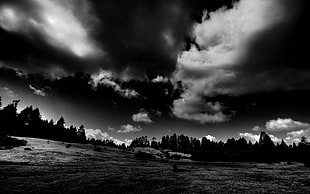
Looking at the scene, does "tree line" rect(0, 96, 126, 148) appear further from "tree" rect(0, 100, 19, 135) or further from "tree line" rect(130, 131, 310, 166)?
"tree line" rect(130, 131, 310, 166)

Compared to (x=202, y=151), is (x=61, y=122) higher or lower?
higher

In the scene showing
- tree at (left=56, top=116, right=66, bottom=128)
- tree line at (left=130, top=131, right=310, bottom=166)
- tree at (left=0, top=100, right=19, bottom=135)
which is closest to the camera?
tree line at (left=130, top=131, right=310, bottom=166)

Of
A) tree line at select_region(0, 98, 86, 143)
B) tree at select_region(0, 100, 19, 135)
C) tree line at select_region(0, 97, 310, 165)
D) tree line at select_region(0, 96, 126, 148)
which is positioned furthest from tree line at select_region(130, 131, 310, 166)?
tree at select_region(0, 100, 19, 135)

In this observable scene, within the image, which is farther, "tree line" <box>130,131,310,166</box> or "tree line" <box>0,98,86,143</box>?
"tree line" <box>0,98,86,143</box>

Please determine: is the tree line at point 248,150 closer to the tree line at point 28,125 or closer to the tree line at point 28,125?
the tree line at point 28,125

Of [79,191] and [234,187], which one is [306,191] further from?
[79,191]

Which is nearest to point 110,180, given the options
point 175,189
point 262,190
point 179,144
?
point 175,189

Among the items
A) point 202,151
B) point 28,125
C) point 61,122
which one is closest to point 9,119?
point 28,125

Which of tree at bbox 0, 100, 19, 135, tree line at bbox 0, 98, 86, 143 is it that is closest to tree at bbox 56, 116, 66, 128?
tree line at bbox 0, 98, 86, 143

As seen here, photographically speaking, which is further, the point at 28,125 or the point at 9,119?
the point at 28,125

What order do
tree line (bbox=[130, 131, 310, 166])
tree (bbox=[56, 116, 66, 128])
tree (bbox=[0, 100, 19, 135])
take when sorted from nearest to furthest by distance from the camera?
tree line (bbox=[130, 131, 310, 166])
tree (bbox=[0, 100, 19, 135])
tree (bbox=[56, 116, 66, 128])

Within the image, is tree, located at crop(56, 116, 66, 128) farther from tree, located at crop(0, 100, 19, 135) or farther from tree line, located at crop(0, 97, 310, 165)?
tree, located at crop(0, 100, 19, 135)

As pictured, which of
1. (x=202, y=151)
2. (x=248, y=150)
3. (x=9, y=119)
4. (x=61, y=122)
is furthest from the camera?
(x=61, y=122)

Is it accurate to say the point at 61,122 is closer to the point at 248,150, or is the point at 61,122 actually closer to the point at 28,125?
the point at 28,125
